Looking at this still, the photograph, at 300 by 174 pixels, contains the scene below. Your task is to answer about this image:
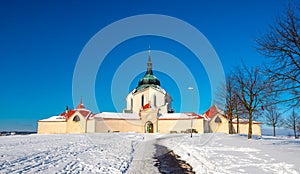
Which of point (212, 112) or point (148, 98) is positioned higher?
point (148, 98)

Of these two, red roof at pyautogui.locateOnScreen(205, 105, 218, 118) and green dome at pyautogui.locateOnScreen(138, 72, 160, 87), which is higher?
green dome at pyautogui.locateOnScreen(138, 72, 160, 87)

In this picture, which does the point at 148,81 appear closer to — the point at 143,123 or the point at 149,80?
the point at 149,80

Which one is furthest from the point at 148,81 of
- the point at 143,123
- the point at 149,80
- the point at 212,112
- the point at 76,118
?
the point at 76,118

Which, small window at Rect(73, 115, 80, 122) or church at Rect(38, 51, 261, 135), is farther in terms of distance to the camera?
small window at Rect(73, 115, 80, 122)

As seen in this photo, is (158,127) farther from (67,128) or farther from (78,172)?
(78,172)

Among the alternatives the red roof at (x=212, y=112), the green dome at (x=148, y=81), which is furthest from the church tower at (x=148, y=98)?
the red roof at (x=212, y=112)

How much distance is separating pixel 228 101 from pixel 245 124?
24971mm

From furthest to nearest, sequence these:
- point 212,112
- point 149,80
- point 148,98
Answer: point 149,80, point 148,98, point 212,112

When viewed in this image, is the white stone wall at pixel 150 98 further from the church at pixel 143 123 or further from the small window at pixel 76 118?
the small window at pixel 76 118

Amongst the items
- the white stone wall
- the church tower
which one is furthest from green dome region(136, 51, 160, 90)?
the white stone wall

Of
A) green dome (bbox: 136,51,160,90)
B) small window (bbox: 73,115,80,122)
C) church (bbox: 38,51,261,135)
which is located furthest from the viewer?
green dome (bbox: 136,51,160,90)

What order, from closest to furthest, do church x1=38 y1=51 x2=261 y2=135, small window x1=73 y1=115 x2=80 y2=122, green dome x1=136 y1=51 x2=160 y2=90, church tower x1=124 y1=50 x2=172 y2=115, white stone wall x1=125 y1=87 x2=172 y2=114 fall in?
church x1=38 y1=51 x2=261 y2=135 → small window x1=73 y1=115 x2=80 y2=122 → church tower x1=124 y1=50 x2=172 y2=115 → white stone wall x1=125 y1=87 x2=172 y2=114 → green dome x1=136 y1=51 x2=160 y2=90

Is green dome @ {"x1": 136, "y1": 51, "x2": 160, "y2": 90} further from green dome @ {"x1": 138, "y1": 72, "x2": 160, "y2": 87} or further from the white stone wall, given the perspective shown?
the white stone wall

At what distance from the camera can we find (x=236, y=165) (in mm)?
9383
